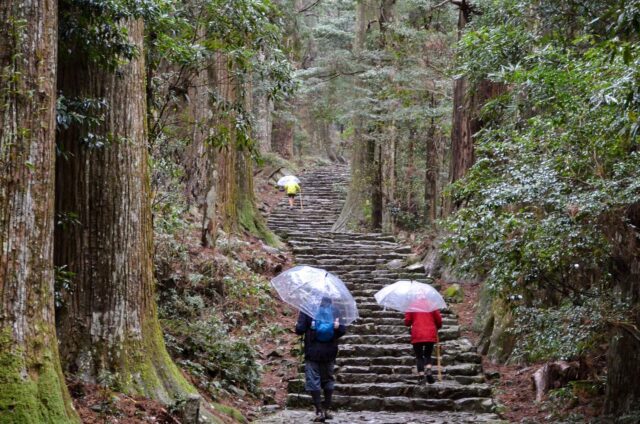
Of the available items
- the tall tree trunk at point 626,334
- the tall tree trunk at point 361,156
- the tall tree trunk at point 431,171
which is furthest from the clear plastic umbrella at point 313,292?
the tall tree trunk at point 431,171

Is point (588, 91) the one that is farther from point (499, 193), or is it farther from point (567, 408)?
point (567, 408)

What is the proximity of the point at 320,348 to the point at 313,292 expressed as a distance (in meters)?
0.71

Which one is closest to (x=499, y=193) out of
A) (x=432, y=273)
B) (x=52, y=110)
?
(x=52, y=110)

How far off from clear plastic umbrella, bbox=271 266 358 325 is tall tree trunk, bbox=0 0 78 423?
13.6ft

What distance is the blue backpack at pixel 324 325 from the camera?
886 cm

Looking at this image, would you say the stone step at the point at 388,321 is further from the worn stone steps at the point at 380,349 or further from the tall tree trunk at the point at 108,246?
the tall tree trunk at the point at 108,246

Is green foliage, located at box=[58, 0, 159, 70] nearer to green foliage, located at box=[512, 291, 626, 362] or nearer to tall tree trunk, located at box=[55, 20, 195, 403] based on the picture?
tall tree trunk, located at box=[55, 20, 195, 403]

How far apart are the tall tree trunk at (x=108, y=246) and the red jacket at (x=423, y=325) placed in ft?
14.5

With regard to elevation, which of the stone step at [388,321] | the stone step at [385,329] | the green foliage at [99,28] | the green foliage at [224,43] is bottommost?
the stone step at [385,329]

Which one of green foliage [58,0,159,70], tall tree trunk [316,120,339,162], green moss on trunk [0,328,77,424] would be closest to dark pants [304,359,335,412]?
green moss on trunk [0,328,77,424]

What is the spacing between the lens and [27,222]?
495 cm

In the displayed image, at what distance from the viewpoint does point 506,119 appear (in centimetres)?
1238

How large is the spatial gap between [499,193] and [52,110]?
4446 mm

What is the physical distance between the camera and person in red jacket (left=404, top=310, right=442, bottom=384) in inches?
418
